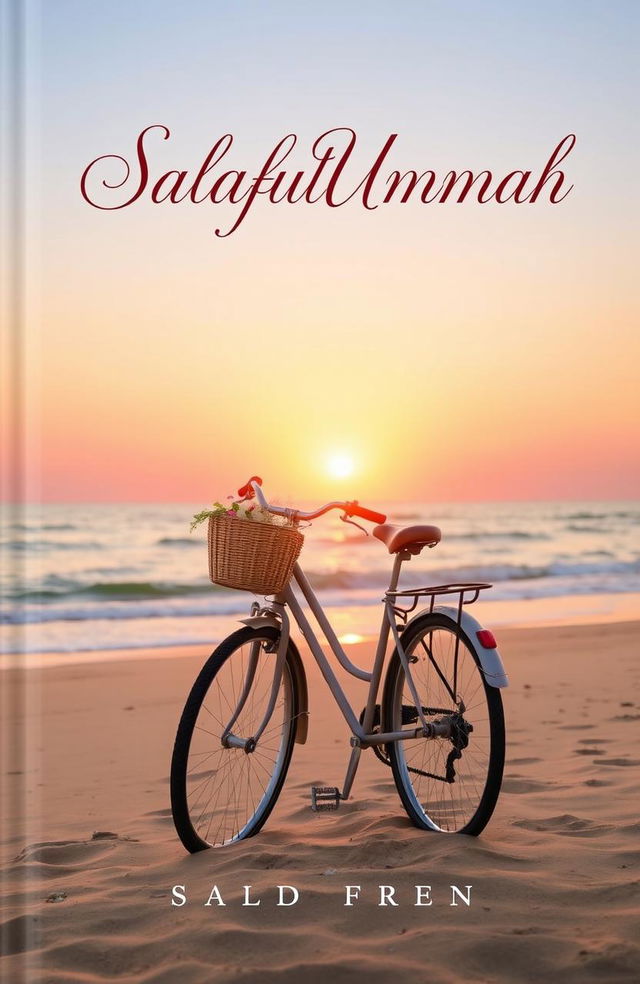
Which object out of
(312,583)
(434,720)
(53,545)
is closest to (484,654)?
(434,720)

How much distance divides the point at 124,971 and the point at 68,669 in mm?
6951

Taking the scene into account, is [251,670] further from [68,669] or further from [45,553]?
[45,553]

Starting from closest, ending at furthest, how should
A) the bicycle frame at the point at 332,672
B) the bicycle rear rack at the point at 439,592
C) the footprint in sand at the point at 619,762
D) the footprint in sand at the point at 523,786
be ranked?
the bicycle rear rack at the point at 439,592
the bicycle frame at the point at 332,672
the footprint in sand at the point at 523,786
the footprint in sand at the point at 619,762

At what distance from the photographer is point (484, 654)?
143 inches

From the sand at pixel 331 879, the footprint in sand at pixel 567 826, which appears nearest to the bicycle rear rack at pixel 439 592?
the sand at pixel 331 879

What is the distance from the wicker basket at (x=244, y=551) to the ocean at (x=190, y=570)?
605 cm

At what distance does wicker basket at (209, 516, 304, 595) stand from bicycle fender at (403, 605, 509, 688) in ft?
2.11

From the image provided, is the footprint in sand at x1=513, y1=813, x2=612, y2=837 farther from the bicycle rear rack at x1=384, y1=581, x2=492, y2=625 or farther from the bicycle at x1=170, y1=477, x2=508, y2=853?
the bicycle rear rack at x1=384, y1=581, x2=492, y2=625

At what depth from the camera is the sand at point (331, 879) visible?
2779 mm

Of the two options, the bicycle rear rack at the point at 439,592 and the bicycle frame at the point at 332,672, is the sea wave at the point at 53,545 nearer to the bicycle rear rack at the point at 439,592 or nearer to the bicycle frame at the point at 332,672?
the bicycle frame at the point at 332,672

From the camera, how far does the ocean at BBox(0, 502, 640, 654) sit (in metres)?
13.3

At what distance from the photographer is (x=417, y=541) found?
13.0ft

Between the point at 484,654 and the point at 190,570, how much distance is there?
2025 centimetres

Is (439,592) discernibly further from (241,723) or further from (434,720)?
(241,723)
